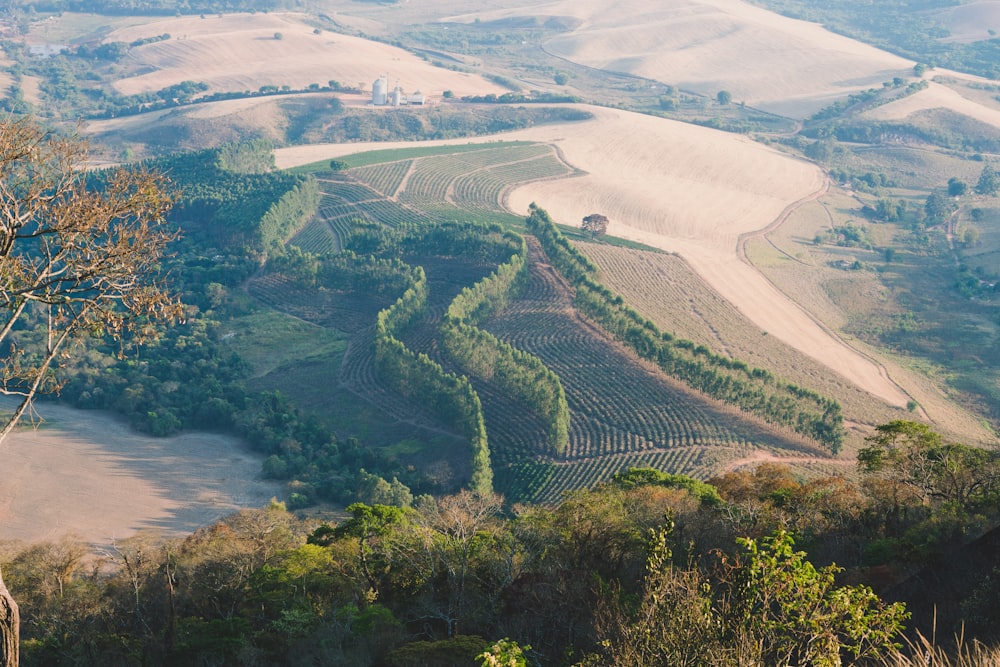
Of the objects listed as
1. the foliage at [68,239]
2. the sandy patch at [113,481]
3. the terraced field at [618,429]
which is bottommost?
the sandy patch at [113,481]

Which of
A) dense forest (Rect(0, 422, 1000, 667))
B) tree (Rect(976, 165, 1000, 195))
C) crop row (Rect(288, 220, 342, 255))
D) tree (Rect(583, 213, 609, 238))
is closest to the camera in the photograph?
dense forest (Rect(0, 422, 1000, 667))

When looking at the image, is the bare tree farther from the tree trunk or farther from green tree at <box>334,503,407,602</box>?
green tree at <box>334,503,407,602</box>

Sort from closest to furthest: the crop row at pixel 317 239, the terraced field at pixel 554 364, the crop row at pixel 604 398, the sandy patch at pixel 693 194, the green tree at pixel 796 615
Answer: the green tree at pixel 796 615
the terraced field at pixel 554 364
the crop row at pixel 604 398
the sandy patch at pixel 693 194
the crop row at pixel 317 239

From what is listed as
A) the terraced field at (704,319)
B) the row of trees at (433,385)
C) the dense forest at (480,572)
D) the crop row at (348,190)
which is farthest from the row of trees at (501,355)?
the crop row at (348,190)

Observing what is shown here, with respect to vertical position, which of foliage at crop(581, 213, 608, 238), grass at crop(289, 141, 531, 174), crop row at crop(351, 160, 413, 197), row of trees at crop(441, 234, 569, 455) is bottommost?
row of trees at crop(441, 234, 569, 455)

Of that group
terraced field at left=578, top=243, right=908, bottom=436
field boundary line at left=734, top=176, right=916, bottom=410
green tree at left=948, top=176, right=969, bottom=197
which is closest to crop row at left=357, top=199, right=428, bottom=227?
terraced field at left=578, top=243, right=908, bottom=436

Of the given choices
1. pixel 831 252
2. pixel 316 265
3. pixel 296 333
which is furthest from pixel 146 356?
pixel 831 252

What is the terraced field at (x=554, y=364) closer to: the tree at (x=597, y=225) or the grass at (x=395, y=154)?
the tree at (x=597, y=225)

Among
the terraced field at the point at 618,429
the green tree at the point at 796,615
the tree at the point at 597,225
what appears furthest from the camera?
the tree at the point at 597,225
